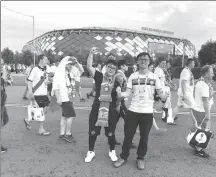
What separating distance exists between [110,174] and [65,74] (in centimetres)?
208

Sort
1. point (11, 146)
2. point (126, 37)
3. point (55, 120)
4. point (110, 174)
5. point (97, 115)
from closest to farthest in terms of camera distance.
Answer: point (110, 174) < point (97, 115) < point (11, 146) < point (55, 120) < point (126, 37)

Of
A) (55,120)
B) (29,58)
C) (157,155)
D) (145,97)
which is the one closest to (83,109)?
(55,120)

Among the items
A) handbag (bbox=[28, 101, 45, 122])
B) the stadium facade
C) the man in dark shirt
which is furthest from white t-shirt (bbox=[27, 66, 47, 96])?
the stadium facade

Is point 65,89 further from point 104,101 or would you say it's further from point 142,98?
point 142,98

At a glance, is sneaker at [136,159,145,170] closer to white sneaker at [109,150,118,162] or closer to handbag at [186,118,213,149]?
white sneaker at [109,150,118,162]

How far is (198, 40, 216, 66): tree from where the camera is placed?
1320 inches

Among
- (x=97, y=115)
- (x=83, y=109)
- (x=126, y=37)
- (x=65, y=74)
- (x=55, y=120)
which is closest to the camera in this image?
(x=97, y=115)

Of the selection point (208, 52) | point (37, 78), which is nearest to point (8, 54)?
point (208, 52)

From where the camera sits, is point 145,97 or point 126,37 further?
point 126,37

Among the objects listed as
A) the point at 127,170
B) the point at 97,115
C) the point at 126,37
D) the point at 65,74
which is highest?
the point at 126,37

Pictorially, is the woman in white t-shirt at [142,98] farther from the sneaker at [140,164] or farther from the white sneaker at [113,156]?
the white sneaker at [113,156]

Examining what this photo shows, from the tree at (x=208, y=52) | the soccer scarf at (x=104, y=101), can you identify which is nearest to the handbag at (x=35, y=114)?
the soccer scarf at (x=104, y=101)

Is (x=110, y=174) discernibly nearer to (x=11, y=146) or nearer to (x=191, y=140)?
(x=191, y=140)

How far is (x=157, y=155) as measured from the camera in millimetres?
3762
